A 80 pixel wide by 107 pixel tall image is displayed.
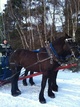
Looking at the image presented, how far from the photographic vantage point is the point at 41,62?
19.9 ft

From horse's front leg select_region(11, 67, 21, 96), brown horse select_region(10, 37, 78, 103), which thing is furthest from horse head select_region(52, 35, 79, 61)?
horse's front leg select_region(11, 67, 21, 96)

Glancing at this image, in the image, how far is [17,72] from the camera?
6824 millimetres

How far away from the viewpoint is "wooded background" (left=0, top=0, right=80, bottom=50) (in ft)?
55.9

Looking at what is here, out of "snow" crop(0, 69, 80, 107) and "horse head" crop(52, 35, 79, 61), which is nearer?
"snow" crop(0, 69, 80, 107)

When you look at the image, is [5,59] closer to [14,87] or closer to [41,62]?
[14,87]

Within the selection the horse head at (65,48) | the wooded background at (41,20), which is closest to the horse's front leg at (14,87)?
the horse head at (65,48)

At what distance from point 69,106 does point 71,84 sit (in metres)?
2.58

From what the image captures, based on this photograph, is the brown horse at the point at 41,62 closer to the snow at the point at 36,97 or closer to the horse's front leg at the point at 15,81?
the horse's front leg at the point at 15,81

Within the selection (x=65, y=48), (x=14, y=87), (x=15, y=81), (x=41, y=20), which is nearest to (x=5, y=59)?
(x=15, y=81)

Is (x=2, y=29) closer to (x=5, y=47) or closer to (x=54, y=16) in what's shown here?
(x=54, y=16)

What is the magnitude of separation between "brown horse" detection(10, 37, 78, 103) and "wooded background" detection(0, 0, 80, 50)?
8557 millimetres

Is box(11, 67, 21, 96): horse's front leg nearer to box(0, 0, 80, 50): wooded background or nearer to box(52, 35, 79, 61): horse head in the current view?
box(52, 35, 79, 61): horse head

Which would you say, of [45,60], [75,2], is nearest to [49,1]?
[75,2]

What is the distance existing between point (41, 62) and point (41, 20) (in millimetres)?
15699
